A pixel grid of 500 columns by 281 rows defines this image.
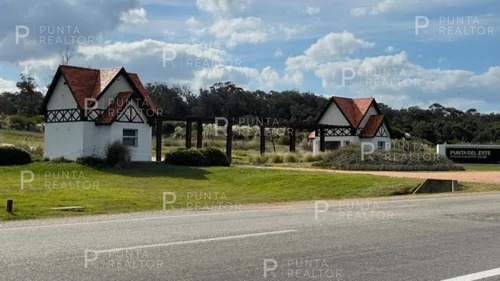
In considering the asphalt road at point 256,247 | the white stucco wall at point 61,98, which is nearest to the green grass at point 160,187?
the asphalt road at point 256,247

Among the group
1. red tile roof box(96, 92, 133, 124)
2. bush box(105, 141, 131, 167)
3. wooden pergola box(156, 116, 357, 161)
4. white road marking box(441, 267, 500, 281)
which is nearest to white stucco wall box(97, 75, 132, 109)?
red tile roof box(96, 92, 133, 124)

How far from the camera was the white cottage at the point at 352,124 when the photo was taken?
58.2 meters

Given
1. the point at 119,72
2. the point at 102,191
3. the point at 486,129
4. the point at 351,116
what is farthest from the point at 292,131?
the point at 486,129

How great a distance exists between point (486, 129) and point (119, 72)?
→ 71.6 meters

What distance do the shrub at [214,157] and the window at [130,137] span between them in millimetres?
4811

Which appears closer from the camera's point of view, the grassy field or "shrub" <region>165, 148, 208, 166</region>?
the grassy field

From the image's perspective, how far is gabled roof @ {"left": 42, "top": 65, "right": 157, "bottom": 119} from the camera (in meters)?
38.9

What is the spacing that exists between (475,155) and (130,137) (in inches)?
1194

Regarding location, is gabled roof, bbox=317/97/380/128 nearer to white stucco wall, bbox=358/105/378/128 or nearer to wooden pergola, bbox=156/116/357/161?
white stucco wall, bbox=358/105/378/128

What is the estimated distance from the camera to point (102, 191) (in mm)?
22719

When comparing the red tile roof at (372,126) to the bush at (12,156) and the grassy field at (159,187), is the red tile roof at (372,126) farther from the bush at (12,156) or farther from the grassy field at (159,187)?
the bush at (12,156)

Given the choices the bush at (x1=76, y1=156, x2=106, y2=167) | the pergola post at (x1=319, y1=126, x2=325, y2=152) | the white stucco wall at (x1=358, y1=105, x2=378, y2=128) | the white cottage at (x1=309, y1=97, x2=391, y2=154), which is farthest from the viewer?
the white stucco wall at (x1=358, y1=105, x2=378, y2=128)

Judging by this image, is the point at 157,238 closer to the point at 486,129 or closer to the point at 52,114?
the point at 52,114

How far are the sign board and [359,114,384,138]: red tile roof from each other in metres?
8.36
